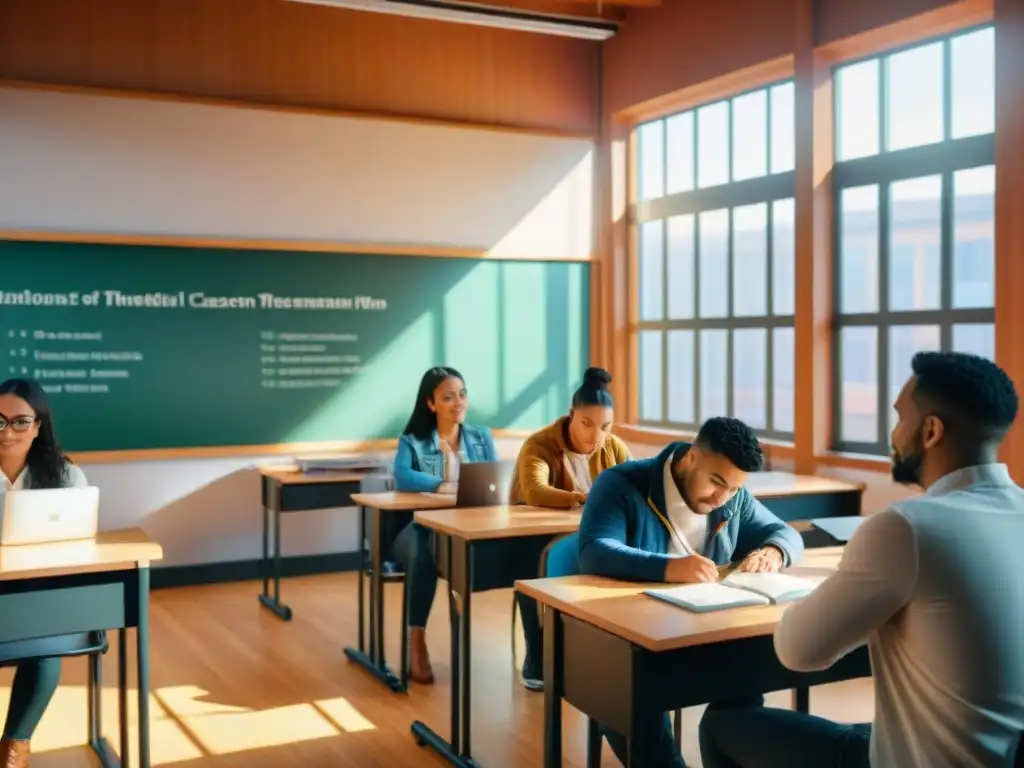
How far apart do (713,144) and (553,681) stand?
4627mm

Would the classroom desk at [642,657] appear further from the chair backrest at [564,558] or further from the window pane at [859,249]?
the window pane at [859,249]

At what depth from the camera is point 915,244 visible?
17.0ft

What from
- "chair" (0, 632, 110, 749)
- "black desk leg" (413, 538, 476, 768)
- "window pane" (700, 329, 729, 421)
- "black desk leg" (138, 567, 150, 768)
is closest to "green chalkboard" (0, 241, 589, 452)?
"window pane" (700, 329, 729, 421)

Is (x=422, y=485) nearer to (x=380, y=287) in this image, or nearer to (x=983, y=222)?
(x=380, y=287)

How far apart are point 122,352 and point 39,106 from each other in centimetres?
140

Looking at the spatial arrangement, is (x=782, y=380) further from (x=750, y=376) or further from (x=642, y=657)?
(x=642, y=657)

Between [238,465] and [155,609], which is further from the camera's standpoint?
[238,465]

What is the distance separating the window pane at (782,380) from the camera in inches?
232

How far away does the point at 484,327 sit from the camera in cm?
695

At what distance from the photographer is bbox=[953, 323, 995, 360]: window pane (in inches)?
189

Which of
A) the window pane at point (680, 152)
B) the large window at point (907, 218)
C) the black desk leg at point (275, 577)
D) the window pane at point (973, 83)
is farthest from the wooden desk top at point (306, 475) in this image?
the window pane at point (973, 83)

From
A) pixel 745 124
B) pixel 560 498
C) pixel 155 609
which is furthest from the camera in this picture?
pixel 745 124

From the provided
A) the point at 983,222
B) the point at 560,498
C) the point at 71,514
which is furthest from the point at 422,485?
the point at 983,222

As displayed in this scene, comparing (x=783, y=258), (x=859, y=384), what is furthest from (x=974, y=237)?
(x=783, y=258)
